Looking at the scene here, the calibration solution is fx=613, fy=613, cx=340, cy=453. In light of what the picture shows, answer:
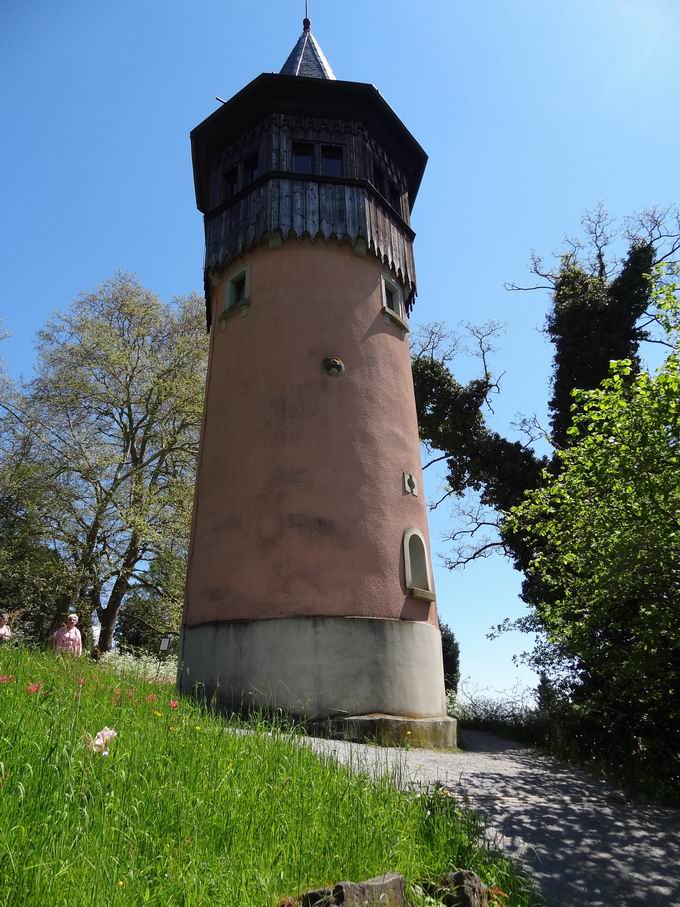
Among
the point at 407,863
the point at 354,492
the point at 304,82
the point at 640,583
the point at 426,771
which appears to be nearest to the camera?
the point at 407,863

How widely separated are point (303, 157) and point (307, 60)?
16.7ft

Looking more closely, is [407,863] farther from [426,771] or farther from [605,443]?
[605,443]

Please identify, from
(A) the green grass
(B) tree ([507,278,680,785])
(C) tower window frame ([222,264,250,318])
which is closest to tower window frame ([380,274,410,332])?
(C) tower window frame ([222,264,250,318])

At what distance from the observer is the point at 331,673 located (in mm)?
9320

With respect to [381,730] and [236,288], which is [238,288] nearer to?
[236,288]

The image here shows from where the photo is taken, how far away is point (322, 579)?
32.8 feet

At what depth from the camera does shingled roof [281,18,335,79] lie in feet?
53.0

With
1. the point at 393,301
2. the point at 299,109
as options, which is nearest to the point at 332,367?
the point at 393,301

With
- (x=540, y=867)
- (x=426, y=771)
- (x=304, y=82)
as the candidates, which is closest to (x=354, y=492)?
(x=426, y=771)

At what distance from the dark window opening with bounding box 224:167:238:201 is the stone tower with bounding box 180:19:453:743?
5 cm

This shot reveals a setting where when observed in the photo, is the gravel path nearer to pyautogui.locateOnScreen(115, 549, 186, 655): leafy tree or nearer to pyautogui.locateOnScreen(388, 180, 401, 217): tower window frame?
pyautogui.locateOnScreen(388, 180, 401, 217): tower window frame

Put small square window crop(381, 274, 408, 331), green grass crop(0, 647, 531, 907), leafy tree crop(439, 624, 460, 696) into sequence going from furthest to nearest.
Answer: leafy tree crop(439, 624, 460, 696)
small square window crop(381, 274, 408, 331)
green grass crop(0, 647, 531, 907)

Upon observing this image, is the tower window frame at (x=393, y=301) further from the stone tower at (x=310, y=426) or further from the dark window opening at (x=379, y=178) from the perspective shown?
the dark window opening at (x=379, y=178)

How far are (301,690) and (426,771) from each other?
107 inches
